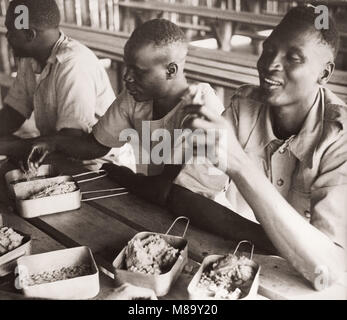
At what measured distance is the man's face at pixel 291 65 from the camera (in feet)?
3.48

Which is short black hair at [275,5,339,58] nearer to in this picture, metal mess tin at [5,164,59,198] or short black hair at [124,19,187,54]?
short black hair at [124,19,187,54]

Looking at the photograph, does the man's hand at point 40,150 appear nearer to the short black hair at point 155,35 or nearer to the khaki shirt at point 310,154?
the short black hair at point 155,35

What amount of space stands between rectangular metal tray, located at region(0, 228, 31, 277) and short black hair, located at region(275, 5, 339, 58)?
716 mm

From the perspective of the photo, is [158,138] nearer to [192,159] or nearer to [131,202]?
[192,159]

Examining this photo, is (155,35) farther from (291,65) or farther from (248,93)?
(291,65)

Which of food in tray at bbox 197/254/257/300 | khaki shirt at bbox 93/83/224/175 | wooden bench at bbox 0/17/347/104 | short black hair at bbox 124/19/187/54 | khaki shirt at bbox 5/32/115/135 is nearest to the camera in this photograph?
food in tray at bbox 197/254/257/300

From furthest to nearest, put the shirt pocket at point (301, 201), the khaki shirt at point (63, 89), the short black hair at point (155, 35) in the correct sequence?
the khaki shirt at point (63, 89) < the short black hair at point (155, 35) < the shirt pocket at point (301, 201)

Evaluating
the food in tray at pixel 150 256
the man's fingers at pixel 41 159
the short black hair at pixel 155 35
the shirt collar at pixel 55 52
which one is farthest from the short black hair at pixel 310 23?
the shirt collar at pixel 55 52

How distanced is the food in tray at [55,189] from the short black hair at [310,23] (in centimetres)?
62

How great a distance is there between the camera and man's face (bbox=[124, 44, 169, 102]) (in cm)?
143

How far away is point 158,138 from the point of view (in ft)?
5.17

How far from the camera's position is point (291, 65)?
3.53ft

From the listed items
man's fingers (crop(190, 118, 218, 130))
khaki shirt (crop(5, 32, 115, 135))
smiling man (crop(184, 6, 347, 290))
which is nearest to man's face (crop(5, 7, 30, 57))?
khaki shirt (crop(5, 32, 115, 135))

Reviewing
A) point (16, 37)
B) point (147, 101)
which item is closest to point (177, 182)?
point (147, 101)
